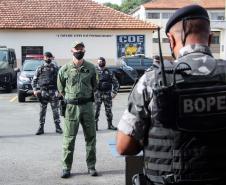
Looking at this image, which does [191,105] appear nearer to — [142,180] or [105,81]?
[142,180]

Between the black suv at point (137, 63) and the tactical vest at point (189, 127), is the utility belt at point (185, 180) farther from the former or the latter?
the black suv at point (137, 63)

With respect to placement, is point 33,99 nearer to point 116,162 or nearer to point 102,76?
point 102,76

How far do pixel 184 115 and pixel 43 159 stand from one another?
612 centimetres

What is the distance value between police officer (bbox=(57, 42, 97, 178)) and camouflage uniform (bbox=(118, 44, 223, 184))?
14.7 feet

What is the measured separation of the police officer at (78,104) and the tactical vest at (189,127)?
15.0 feet

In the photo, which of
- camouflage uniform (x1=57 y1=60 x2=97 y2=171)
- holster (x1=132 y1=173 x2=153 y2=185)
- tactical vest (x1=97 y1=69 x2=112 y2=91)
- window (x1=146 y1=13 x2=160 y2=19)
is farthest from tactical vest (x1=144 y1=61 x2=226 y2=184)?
window (x1=146 y1=13 x2=160 y2=19)

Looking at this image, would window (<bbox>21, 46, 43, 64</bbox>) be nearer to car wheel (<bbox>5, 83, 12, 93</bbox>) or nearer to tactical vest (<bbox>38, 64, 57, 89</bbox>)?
car wheel (<bbox>5, 83, 12, 93</bbox>)

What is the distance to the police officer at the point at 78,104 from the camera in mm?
6977

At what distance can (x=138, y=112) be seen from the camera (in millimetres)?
2500

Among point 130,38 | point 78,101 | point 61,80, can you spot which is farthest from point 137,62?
point 78,101

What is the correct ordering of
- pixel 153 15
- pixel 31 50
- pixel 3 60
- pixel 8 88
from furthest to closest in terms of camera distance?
pixel 153 15 → pixel 31 50 → pixel 8 88 → pixel 3 60

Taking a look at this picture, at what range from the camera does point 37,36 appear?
34312 millimetres

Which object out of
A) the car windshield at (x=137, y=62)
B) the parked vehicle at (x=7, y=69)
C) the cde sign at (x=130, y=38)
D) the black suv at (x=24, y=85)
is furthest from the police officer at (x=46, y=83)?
the cde sign at (x=130, y=38)

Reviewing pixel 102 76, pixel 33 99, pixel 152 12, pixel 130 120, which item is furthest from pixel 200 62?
pixel 152 12
